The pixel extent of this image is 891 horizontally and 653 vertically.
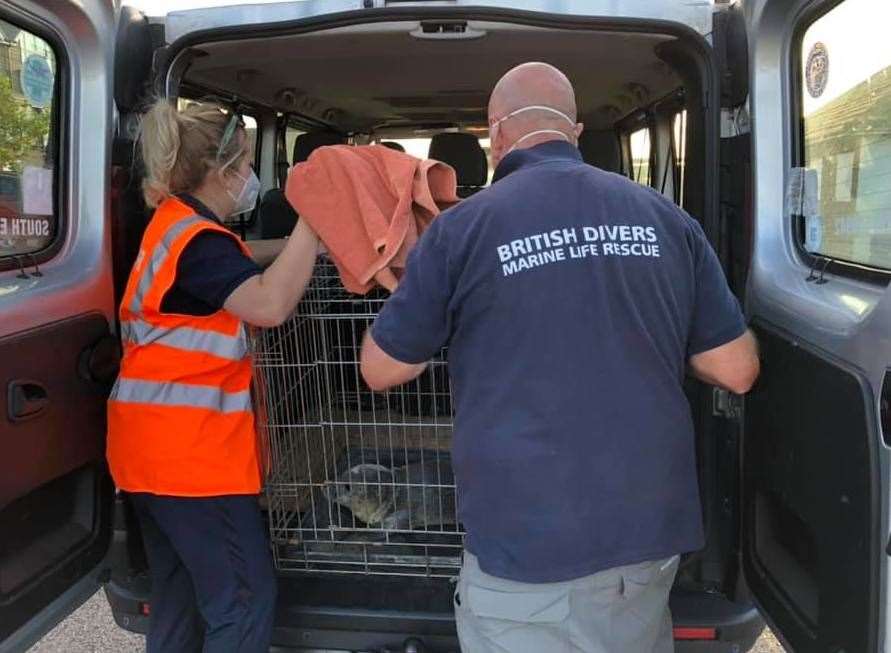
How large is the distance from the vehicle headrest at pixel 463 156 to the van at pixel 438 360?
165 centimetres

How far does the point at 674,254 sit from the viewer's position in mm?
1615

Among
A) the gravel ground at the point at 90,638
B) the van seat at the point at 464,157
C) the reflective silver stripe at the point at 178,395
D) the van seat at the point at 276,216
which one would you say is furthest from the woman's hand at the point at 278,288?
the van seat at the point at 464,157

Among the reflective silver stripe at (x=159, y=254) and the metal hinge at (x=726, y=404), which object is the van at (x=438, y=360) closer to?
the metal hinge at (x=726, y=404)

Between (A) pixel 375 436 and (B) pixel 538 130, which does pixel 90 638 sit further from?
(B) pixel 538 130

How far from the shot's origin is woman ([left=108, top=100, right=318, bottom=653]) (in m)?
1.94

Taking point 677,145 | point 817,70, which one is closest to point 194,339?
point 817,70

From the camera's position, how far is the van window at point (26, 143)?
1994 mm

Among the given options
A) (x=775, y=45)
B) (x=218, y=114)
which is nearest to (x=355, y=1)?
(x=218, y=114)

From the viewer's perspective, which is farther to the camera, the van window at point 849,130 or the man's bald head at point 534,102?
the man's bald head at point 534,102

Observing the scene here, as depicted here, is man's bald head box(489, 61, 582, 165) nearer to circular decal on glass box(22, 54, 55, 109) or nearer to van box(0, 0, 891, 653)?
van box(0, 0, 891, 653)

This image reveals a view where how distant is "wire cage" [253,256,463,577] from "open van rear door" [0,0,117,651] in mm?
460

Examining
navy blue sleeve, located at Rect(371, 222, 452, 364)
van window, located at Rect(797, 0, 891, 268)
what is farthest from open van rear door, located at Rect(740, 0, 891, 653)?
navy blue sleeve, located at Rect(371, 222, 452, 364)

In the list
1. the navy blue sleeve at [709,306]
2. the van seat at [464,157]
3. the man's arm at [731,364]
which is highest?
the van seat at [464,157]

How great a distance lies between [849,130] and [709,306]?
503 millimetres
